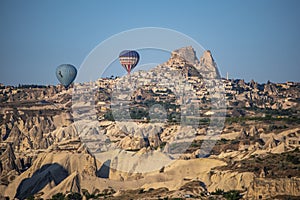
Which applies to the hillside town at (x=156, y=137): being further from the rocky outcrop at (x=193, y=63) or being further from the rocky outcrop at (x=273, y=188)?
the rocky outcrop at (x=193, y=63)

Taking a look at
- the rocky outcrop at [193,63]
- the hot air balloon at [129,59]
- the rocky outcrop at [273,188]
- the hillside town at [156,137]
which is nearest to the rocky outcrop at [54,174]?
the hillside town at [156,137]

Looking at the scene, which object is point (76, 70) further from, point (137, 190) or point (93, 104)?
point (137, 190)

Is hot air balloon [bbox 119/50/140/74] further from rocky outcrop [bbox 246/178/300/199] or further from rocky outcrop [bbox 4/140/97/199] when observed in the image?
rocky outcrop [bbox 246/178/300/199]

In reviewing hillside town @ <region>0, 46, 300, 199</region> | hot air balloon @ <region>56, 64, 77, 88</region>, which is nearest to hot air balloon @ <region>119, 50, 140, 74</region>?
hillside town @ <region>0, 46, 300, 199</region>

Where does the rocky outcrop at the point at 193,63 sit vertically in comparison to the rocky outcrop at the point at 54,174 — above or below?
above

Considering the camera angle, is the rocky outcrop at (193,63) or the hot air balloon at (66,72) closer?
the hot air balloon at (66,72)

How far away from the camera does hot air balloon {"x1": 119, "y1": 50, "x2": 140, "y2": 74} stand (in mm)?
84438

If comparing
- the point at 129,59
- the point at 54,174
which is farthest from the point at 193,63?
the point at 54,174

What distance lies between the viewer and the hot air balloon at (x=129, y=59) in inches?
3324

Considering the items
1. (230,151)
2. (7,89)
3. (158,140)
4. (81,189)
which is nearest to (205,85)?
(7,89)

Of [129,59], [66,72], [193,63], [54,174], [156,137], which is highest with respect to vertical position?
[193,63]

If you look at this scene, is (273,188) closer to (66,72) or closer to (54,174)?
(54,174)

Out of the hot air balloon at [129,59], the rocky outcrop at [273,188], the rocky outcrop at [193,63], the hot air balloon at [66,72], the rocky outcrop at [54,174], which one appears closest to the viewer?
the rocky outcrop at [273,188]

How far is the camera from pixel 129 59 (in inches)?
3356
